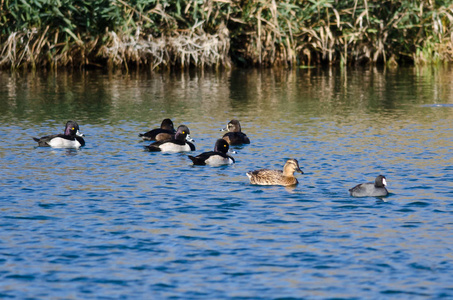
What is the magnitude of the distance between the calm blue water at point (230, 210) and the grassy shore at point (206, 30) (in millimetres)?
12424

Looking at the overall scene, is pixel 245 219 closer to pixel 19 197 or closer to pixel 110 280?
pixel 110 280

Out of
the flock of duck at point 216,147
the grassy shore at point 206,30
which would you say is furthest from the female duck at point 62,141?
the grassy shore at point 206,30

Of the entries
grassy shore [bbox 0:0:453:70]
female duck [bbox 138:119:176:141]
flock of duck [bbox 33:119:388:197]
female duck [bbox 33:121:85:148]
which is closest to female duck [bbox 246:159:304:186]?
flock of duck [bbox 33:119:388:197]

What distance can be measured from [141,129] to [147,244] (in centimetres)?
1163

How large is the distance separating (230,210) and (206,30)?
92.0ft

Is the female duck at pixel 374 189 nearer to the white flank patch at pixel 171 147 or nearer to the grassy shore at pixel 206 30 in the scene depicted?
the white flank patch at pixel 171 147

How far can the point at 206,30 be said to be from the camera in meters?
40.6

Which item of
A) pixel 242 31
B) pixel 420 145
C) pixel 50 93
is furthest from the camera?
pixel 242 31

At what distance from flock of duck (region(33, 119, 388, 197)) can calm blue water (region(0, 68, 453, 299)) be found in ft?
0.67

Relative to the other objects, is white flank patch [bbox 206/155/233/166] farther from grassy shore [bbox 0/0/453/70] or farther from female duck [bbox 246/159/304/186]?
grassy shore [bbox 0/0/453/70]

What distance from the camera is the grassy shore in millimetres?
38469

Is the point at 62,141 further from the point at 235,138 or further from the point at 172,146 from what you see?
the point at 235,138

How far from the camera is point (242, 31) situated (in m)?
41.0

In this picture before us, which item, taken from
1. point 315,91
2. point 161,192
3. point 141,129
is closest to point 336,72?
point 315,91
